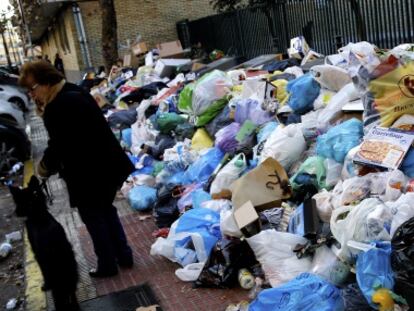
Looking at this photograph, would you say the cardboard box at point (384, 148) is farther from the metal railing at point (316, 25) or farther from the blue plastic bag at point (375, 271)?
the metal railing at point (316, 25)

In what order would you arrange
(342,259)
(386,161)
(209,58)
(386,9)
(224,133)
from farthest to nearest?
(209,58) → (386,9) → (224,133) → (386,161) → (342,259)

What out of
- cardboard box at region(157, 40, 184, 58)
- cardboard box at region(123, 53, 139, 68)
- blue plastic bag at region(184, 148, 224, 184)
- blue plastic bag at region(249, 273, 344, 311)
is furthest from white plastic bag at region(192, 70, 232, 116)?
cardboard box at region(123, 53, 139, 68)

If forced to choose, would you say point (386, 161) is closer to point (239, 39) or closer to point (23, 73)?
point (23, 73)

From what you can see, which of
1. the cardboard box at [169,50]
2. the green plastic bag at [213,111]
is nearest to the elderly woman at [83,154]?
the green plastic bag at [213,111]

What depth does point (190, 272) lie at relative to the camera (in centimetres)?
421

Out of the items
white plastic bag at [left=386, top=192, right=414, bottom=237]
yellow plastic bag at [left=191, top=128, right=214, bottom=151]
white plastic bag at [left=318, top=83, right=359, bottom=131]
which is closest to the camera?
white plastic bag at [left=386, top=192, right=414, bottom=237]

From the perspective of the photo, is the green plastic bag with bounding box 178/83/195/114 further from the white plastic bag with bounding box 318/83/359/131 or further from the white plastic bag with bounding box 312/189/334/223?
the white plastic bag with bounding box 312/189/334/223

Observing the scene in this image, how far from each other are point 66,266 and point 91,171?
79cm

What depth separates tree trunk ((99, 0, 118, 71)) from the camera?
50.5 ft

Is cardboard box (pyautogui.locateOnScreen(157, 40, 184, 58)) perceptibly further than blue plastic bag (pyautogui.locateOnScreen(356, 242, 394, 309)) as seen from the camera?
Yes

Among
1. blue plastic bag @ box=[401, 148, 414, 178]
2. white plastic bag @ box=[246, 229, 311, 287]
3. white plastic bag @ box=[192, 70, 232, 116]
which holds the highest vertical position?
white plastic bag @ box=[192, 70, 232, 116]

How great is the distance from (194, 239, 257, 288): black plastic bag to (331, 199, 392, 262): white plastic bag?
901 mm

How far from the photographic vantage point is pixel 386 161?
141 inches

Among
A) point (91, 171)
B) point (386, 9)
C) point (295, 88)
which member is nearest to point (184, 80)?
point (386, 9)
